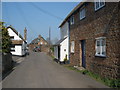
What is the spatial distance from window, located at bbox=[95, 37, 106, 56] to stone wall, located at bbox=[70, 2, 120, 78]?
28 centimetres

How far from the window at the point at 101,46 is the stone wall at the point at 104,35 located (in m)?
0.28

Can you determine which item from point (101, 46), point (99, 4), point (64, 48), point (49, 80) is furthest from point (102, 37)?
point (64, 48)

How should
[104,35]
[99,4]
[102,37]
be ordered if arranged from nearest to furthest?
1. [104,35]
2. [102,37]
3. [99,4]

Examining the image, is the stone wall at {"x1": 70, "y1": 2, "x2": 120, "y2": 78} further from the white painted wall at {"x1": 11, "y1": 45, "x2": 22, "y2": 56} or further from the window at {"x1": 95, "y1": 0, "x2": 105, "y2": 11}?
the white painted wall at {"x1": 11, "y1": 45, "x2": 22, "y2": 56}

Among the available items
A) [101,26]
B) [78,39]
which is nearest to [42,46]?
[78,39]

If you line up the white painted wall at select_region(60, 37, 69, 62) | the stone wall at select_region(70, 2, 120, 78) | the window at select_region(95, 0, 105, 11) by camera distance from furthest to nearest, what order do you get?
the white painted wall at select_region(60, 37, 69, 62), the window at select_region(95, 0, 105, 11), the stone wall at select_region(70, 2, 120, 78)

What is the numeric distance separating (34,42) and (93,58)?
7485 centimetres

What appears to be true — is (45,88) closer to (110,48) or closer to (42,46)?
(110,48)

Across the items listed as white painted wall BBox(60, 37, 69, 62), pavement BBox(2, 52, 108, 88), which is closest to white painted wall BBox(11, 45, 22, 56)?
white painted wall BBox(60, 37, 69, 62)

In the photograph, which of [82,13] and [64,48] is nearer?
[82,13]

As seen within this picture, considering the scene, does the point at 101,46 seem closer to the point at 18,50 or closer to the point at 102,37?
the point at 102,37

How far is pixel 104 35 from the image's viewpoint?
31.8 ft

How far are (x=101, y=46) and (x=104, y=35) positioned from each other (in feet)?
3.05

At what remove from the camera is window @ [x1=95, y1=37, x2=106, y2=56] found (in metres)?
9.91
